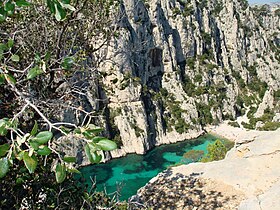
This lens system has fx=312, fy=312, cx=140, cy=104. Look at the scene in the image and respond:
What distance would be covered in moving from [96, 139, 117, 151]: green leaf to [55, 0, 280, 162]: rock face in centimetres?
3600

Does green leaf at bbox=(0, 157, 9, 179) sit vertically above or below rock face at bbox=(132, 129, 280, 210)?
above

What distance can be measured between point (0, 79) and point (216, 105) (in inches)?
2111

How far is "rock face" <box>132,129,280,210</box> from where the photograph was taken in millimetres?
7969

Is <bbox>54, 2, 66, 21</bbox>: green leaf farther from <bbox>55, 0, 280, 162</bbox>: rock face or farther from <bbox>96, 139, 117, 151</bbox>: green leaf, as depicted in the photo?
<bbox>55, 0, 280, 162</bbox>: rock face

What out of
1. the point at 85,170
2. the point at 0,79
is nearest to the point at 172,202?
the point at 0,79

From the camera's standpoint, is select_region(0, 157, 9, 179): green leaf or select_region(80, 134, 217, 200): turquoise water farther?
select_region(80, 134, 217, 200): turquoise water

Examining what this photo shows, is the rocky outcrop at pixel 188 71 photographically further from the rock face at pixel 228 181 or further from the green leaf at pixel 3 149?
the green leaf at pixel 3 149

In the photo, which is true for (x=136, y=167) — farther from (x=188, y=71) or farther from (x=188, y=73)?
(x=188, y=71)

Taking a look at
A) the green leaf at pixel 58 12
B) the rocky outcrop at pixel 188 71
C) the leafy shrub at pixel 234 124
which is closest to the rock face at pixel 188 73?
the rocky outcrop at pixel 188 71

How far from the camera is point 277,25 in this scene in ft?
274

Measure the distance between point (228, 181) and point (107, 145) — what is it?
8.24 meters

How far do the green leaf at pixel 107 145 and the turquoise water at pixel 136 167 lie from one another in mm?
27320

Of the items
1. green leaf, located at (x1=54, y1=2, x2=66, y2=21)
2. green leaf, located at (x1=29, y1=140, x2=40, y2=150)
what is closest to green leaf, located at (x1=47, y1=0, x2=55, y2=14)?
green leaf, located at (x1=54, y1=2, x2=66, y2=21)

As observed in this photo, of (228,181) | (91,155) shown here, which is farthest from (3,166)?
(228,181)
